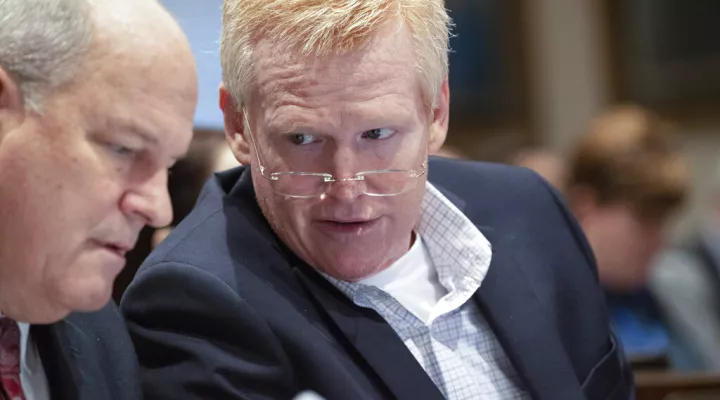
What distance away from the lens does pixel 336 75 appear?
4.92 feet

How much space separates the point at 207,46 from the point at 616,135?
2330 millimetres

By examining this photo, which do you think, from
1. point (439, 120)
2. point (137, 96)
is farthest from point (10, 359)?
point (439, 120)

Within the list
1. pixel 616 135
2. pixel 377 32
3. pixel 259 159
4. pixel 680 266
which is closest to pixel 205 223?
pixel 259 159

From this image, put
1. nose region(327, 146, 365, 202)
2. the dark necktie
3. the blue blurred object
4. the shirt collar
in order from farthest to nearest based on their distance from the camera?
the shirt collar
the blue blurred object
nose region(327, 146, 365, 202)
the dark necktie

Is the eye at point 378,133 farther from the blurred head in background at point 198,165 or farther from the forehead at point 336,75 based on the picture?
the blurred head in background at point 198,165

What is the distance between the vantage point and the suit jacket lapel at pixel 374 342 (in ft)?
5.20

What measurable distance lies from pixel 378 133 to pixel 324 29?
178 millimetres

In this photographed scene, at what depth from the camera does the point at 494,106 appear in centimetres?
613

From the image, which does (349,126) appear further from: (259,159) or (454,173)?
(454,173)

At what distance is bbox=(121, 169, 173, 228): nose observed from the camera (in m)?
1.38

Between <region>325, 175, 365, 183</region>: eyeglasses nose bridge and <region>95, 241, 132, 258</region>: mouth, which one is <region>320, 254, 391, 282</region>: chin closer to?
<region>325, 175, 365, 183</region>: eyeglasses nose bridge

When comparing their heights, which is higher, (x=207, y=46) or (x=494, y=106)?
(x=207, y=46)

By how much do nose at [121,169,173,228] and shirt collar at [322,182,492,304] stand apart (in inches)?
21.7

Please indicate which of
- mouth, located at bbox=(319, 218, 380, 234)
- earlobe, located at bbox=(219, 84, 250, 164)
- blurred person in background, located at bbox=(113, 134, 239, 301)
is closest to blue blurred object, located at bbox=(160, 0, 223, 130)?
earlobe, located at bbox=(219, 84, 250, 164)
